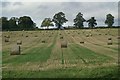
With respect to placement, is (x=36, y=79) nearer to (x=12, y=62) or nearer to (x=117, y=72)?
(x=117, y=72)

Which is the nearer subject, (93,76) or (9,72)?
(93,76)

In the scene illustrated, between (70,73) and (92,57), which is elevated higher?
(92,57)

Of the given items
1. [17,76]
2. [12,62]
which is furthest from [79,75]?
[12,62]

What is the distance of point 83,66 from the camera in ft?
64.3

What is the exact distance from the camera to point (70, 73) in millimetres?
17625

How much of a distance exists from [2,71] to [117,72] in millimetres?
6453

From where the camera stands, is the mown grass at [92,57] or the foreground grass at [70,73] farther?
the mown grass at [92,57]

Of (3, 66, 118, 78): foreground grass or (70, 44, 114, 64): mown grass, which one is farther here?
(70, 44, 114, 64): mown grass

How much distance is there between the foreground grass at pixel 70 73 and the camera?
17.0 meters

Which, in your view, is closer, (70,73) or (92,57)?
(70,73)

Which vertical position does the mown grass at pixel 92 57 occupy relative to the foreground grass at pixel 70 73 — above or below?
above

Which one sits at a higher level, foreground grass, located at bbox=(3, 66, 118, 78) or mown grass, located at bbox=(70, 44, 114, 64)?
mown grass, located at bbox=(70, 44, 114, 64)

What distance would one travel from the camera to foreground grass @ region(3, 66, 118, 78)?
55.6ft

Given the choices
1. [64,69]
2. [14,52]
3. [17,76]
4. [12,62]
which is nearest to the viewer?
[17,76]
